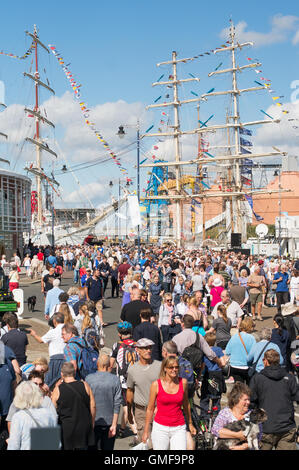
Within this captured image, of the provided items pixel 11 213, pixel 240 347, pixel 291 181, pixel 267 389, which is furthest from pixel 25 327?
pixel 291 181

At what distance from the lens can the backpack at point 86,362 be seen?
6172mm

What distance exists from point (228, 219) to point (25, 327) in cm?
6212

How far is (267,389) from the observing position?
566 centimetres

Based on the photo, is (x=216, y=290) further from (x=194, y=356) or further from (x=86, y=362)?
(x=86, y=362)

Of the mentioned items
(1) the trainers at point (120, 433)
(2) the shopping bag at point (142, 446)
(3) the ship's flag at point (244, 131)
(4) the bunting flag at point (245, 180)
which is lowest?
(1) the trainers at point (120, 433)

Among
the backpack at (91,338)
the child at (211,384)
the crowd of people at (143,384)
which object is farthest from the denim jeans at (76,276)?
the child at (211,384)

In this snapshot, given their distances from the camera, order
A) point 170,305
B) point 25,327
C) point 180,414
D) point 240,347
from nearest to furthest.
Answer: point 180,414
point 240,347
point 170,305
point 25,327

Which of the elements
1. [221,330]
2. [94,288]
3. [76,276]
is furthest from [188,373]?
[76,276]

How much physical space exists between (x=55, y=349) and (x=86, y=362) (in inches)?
38.9

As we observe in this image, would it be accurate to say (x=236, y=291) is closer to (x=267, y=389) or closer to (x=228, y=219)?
(x=267, y=389)

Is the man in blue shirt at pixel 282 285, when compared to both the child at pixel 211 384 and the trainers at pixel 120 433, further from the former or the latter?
the trainers at pixel 120 433

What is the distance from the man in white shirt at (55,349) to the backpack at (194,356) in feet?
4.85

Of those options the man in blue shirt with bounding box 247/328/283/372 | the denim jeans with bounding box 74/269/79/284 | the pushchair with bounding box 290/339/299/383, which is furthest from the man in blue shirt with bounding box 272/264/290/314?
the denim jeans with bounding box 74/269/79/284

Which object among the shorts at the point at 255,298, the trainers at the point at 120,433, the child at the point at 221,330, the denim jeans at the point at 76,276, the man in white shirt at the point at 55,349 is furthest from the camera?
the denim jeans at the point at 76,276
